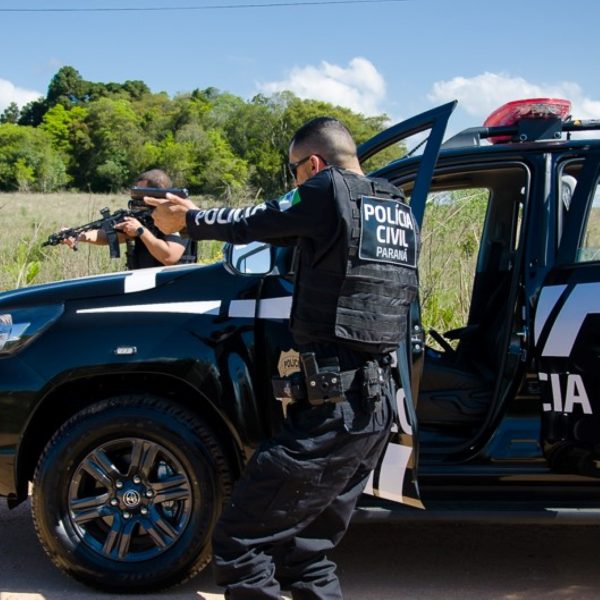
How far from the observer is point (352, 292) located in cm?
257

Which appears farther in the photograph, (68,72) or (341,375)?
(68,72)

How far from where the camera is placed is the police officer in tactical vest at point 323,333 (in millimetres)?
2545

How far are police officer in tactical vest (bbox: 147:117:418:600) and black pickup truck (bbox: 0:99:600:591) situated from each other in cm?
53

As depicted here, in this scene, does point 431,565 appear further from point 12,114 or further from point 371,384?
point 12,114

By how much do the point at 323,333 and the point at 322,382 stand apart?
0.16m

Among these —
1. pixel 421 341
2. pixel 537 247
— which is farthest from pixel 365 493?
pixel 537 247

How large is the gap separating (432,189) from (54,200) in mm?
35460

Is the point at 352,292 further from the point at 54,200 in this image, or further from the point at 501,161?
the point at 54,200

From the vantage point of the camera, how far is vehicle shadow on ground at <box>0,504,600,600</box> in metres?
3.50

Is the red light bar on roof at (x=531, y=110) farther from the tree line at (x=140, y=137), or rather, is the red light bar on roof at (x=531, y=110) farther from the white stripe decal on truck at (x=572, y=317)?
the tree line at (x=140, y=137)

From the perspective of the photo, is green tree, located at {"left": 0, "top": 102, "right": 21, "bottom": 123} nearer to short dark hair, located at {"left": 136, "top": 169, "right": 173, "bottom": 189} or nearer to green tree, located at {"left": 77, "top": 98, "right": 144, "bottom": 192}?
green tree, located at {"left": 77, "top": 98, "right": 144, "bottom": 192}

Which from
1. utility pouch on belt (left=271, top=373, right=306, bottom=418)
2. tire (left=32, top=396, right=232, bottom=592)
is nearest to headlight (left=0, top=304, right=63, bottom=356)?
tire (left=32, top=396, right=232, bottom=592)

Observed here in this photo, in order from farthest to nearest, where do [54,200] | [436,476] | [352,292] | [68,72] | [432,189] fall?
1. [68,72]
2. [54,200]
3. [432,189]
4. [436,476]
5. [352,292]

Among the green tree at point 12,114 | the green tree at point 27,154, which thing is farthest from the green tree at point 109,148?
the green tree at point 12,114
